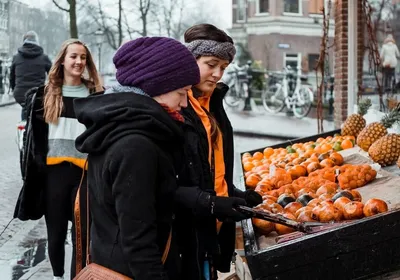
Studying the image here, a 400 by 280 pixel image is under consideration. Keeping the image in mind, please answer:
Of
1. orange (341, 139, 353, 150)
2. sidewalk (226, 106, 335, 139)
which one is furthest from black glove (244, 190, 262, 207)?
sidewalk (226, 106, 335, 139)

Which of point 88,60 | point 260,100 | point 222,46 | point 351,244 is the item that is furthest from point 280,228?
A: point 260,100

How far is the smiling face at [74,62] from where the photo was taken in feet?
16.5

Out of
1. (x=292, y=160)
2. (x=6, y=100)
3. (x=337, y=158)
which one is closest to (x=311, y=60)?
(x=6, y=100)

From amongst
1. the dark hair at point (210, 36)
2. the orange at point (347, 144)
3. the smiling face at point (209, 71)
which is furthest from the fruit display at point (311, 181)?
the smiling face at point (209, 71)

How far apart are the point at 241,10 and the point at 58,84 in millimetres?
25746

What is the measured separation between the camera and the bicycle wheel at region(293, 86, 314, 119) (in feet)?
72.6

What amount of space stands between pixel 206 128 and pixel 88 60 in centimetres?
199

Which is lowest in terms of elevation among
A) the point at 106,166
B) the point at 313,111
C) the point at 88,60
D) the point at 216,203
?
the point at 313,111

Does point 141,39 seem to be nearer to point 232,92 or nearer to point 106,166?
point 106,166

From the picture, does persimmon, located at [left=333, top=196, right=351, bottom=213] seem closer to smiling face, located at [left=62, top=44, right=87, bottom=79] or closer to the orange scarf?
the orange scarf

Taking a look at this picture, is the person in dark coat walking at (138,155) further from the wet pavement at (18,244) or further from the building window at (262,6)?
the building window at (262,6)

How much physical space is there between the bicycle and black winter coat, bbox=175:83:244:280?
18747 mm

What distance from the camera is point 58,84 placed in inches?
197

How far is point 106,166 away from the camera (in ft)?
8.38
